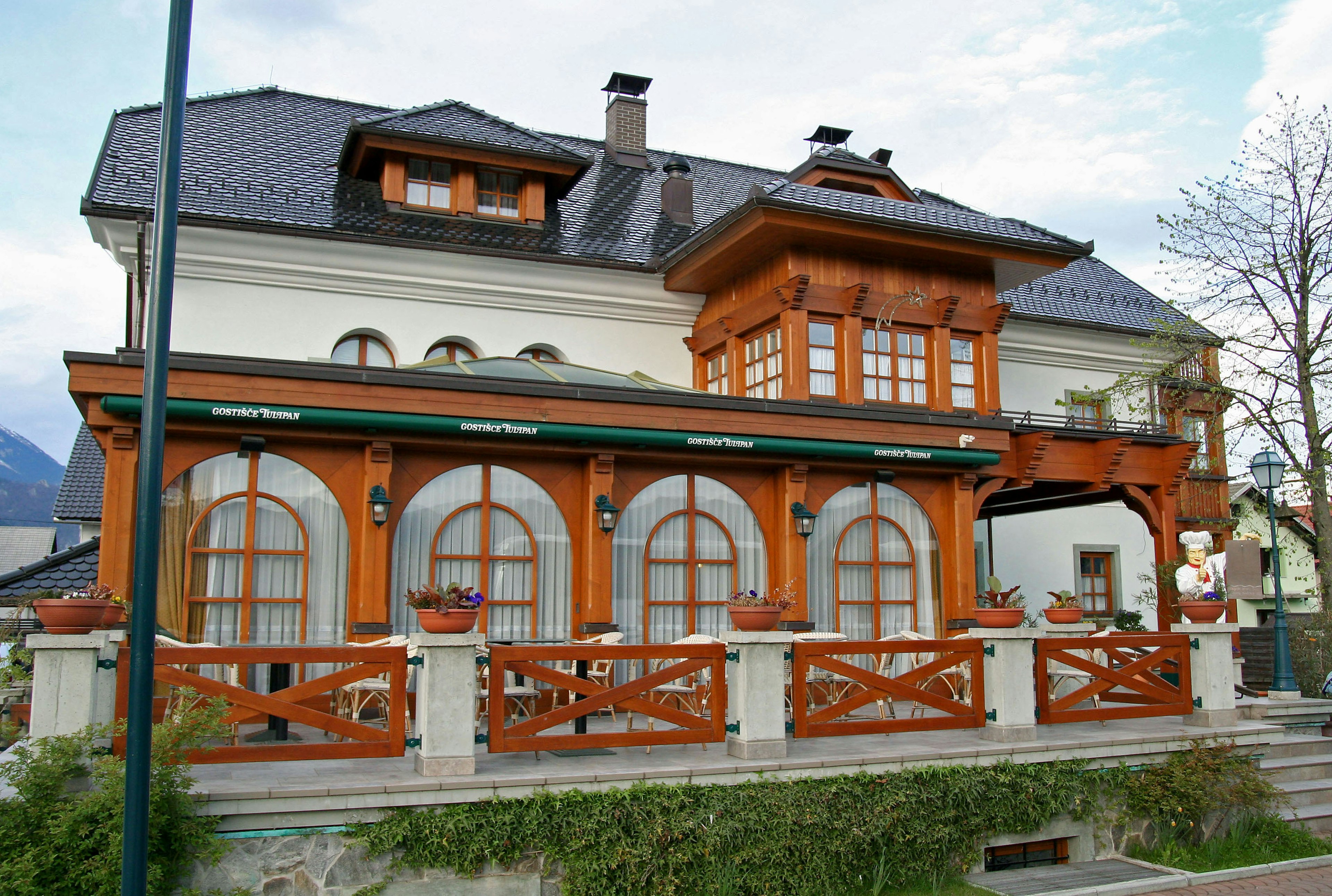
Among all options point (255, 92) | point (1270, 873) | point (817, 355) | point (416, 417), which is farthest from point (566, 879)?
point (255, 92)

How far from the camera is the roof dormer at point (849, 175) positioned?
18.9m

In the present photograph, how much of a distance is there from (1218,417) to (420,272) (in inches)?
572

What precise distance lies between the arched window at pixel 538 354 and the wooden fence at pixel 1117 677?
9.32m

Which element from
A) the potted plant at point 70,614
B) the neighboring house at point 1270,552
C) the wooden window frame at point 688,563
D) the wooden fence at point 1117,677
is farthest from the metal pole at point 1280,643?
the neighboring house at point 1270,552

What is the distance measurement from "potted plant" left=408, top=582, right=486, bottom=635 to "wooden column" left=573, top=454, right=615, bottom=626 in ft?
12.1

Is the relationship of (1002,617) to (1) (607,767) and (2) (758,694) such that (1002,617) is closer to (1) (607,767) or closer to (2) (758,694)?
(2) (758,694)

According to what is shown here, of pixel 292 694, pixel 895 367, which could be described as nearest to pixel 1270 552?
pixel 895 367

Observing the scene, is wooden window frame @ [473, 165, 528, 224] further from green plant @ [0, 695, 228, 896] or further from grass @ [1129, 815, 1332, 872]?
grass @ [1129, 815, 1332, 872]

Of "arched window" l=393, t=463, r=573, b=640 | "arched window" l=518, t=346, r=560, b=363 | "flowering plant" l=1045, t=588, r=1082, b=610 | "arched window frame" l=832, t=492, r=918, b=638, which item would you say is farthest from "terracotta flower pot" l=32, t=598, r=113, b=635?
"arched window" l=518, t=346, r=560, b=363

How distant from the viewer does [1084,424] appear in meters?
20.5

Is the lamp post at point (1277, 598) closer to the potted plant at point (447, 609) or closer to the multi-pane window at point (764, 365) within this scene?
the multi-pane window at point (764, 365)

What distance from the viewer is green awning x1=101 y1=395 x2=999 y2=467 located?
1006cm

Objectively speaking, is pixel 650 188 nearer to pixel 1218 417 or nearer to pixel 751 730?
pixel 1218 417

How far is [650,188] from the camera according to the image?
21.7 m
